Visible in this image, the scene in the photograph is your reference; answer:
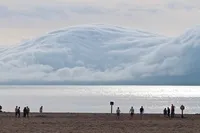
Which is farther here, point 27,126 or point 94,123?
point 94,123

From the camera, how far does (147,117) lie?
2657 inches

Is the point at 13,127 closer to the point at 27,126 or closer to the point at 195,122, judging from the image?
the point at 27,126

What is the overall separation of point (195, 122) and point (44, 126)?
49.8 feet

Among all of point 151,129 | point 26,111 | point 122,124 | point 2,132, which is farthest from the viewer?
point 26,111

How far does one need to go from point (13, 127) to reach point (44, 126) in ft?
9.70

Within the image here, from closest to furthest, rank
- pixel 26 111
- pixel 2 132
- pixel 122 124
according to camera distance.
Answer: pixel 2 132
pixel 122 124
pixel 26 111

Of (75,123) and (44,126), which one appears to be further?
(75,123)

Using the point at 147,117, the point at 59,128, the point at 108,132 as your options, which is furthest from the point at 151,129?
the point at 147,117

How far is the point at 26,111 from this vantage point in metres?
66.4

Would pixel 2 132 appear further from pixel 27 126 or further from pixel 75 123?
pixel 75 123

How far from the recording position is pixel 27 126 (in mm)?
53500

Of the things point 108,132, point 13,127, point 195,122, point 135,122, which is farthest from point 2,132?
point 195,122

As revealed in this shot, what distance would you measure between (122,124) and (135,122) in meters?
2.51

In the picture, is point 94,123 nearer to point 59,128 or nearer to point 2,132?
point 59,128
